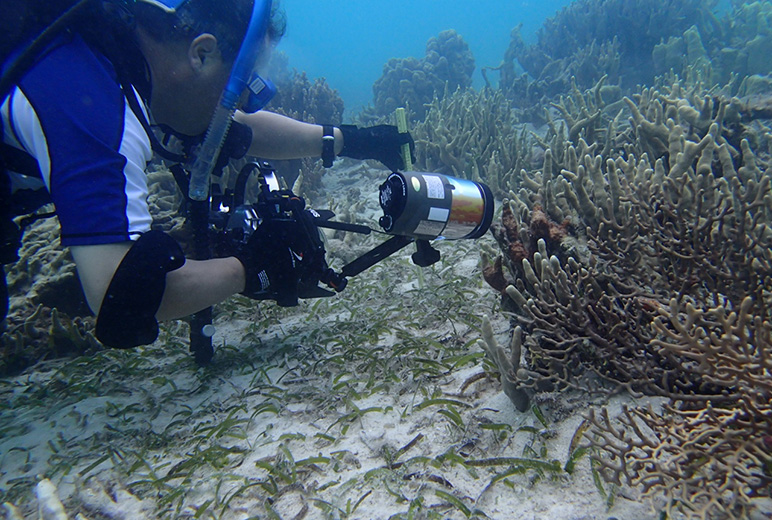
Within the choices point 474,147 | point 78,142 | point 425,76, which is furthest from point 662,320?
point 425,76

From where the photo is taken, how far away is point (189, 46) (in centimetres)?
193

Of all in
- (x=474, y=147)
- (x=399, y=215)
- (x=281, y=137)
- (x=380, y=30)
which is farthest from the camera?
(x=380, y=30)

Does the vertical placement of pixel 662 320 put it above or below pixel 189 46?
below

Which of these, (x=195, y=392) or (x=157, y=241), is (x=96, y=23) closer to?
(x=157, y=241)

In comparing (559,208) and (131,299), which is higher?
(559,208)

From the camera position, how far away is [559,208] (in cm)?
272

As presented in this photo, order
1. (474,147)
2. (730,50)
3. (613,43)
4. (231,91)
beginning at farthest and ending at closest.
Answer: (613,43), (730,50), (474,147), (231,91)

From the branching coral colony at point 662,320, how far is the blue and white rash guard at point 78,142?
1755 millimetres

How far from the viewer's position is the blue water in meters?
42.4

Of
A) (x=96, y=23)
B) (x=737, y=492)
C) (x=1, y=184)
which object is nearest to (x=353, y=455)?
(x=737, y=492)

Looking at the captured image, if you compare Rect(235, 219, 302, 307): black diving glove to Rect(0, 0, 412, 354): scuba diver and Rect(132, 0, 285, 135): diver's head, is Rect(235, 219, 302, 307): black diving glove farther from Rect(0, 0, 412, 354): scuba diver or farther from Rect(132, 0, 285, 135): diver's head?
Rect(132, 0, 285, 135): diver's head

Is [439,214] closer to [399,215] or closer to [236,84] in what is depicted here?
[399,215]

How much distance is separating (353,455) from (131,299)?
3.92 feet

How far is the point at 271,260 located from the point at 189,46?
45.4 inches
